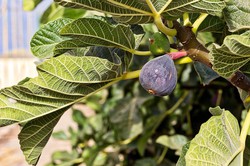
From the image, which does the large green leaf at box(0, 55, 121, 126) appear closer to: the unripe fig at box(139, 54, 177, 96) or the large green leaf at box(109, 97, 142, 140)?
the unripe fig at box(139, 54, 177, 96)

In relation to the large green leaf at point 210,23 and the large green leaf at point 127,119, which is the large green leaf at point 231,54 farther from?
the large green leaf at point 127,119

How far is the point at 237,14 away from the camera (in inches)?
22.5

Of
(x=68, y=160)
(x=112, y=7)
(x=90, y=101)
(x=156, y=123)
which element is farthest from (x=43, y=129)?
(x=90, y=101)

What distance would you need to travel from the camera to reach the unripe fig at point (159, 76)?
0.52 metres

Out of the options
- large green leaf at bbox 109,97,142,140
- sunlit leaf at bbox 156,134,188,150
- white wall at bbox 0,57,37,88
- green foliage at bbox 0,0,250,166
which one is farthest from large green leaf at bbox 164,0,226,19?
white wall at bbox 0,57,37,88

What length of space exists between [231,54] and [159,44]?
0.28ft

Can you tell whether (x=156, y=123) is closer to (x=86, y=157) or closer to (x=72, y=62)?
(x=86, y=157)

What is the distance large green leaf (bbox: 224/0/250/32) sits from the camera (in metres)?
0.57

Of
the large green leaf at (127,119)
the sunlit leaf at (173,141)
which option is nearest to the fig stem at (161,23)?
the sunlit leaf at (173,141)

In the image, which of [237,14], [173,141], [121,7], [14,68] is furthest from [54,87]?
[14,68]

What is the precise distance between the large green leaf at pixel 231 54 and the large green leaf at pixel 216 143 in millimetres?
47

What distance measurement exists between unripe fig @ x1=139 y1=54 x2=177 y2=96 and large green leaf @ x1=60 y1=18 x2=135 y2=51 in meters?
0.05

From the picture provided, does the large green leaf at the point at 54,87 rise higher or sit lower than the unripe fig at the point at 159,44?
lower

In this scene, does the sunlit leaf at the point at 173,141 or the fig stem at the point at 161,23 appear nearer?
the fig stem at the point at 161,23
